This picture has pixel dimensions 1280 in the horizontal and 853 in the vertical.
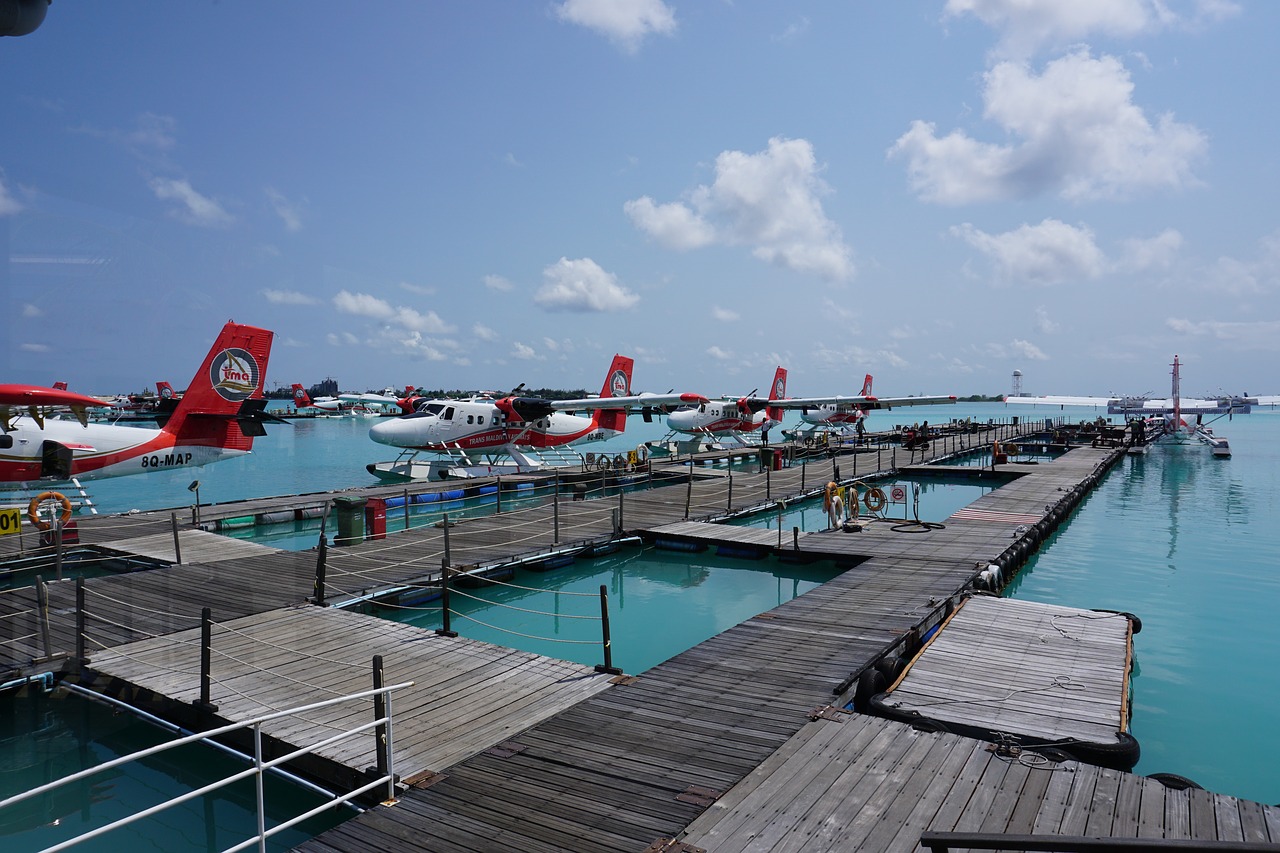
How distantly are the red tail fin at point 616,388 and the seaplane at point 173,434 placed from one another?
19013mm

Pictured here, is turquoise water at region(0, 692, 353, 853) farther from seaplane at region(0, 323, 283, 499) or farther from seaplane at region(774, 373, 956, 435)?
seaplane at region(774, 373, 956, 435)

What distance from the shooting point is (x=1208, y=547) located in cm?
2031

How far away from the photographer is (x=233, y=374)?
21875mm

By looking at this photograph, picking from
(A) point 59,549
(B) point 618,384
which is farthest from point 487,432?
(A) point 59,549

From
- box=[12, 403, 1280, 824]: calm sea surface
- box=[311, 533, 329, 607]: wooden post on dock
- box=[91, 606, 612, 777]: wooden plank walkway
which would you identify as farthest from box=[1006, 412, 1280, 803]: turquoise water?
box=[311, 533, 329, 607]: wooden post on dock

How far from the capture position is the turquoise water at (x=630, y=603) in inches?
462

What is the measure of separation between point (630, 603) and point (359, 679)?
23.3ft

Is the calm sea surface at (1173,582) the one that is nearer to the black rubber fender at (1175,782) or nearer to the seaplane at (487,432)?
the black rubber fender at (1175,782)

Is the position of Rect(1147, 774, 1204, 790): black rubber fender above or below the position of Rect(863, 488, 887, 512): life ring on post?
below

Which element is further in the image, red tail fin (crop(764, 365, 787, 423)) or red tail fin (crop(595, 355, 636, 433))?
red tail fin (crop(764, 365, 787, 423))

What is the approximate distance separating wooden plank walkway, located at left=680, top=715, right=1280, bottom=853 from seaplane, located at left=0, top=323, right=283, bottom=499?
62.5 ft

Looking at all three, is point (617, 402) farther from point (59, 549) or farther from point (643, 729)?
point (643, 729)

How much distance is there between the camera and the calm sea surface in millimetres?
8766

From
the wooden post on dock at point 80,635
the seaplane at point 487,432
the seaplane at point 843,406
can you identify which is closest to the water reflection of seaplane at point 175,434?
the seaplane at point 487,432
